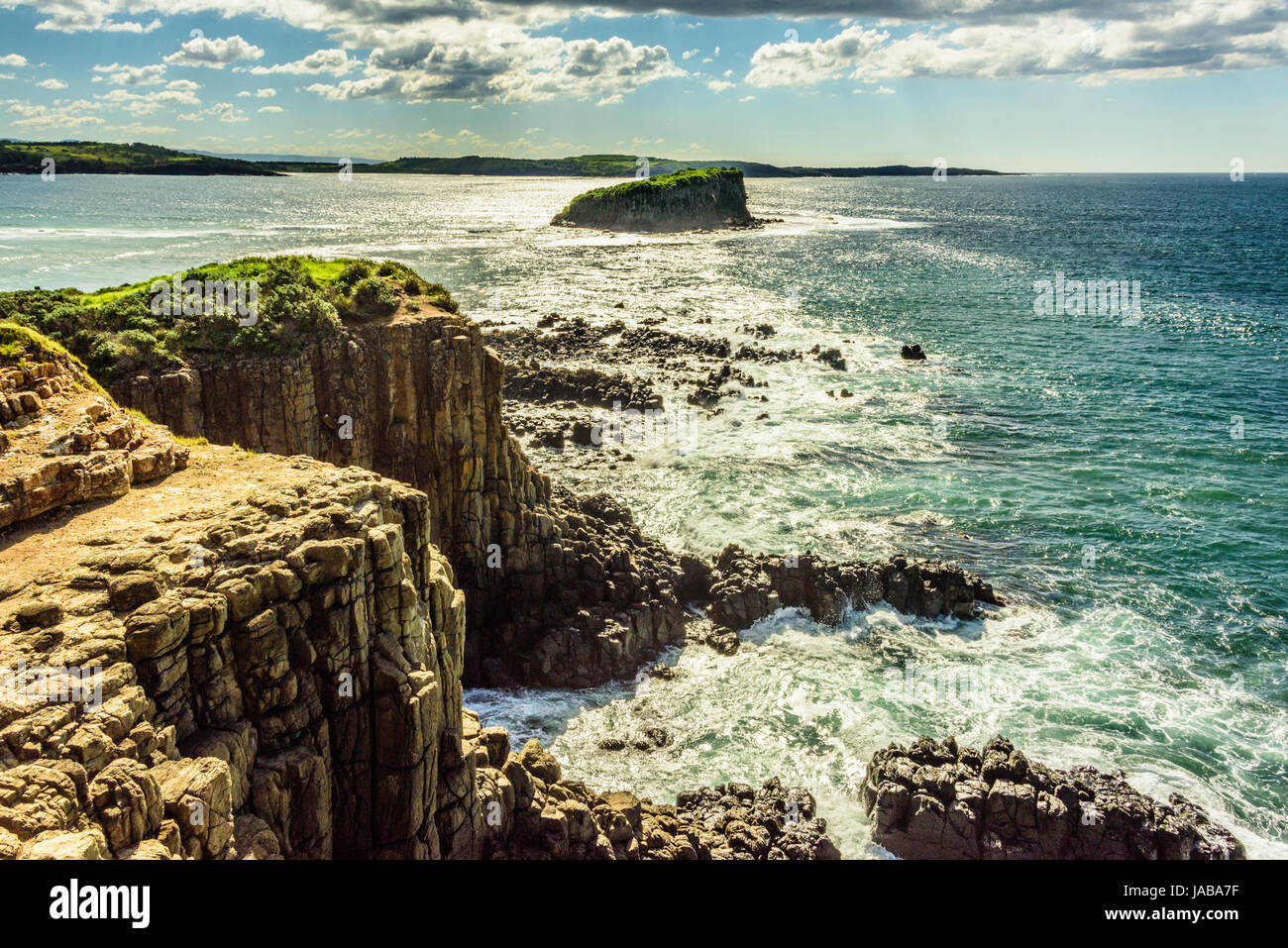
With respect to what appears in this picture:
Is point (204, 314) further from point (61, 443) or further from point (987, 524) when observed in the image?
point (987, 524)

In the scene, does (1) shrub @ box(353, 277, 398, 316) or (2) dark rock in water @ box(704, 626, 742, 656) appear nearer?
(2) dark rock in water @ box(704, 626, 742, 656)

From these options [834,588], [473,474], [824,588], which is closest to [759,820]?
[824,588]

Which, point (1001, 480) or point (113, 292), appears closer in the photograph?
point (113, 292)

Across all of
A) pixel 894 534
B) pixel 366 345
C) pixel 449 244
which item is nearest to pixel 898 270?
pixel 449 244

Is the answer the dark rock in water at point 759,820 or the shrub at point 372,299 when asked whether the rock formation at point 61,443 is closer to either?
the shrub at point 372,299

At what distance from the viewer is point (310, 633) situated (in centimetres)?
1552

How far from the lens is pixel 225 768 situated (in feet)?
41.5

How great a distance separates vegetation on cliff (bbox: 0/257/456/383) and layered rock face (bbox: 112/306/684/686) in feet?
3.55

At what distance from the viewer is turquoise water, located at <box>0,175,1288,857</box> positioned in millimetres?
28578

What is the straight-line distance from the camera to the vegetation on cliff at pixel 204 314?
90.7 feet

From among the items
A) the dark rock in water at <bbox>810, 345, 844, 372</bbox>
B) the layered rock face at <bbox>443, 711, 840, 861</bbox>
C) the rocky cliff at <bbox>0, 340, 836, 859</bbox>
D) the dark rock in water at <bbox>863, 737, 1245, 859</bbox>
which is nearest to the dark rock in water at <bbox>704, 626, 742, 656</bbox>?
the layered rock face at <bbox>443, 711, 840, 861</bbox>

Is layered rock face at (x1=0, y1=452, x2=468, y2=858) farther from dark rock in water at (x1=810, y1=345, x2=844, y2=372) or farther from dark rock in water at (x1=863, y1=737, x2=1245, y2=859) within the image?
dark rock in water at (x1=810, y1=345, x2=844, y2=372)
